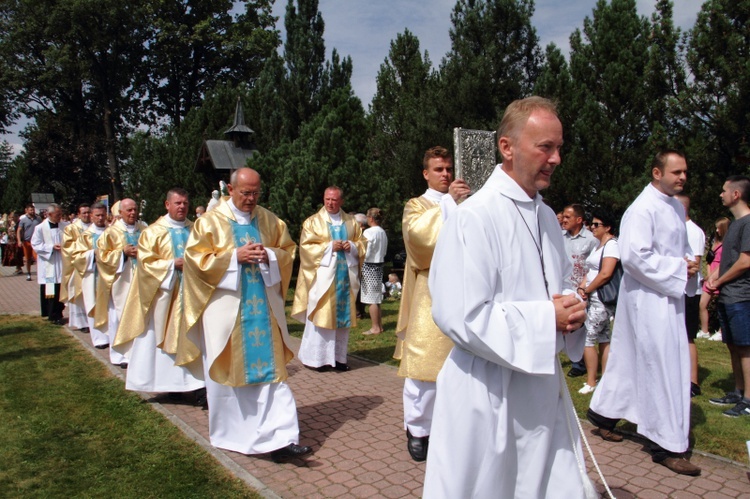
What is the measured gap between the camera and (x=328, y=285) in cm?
791

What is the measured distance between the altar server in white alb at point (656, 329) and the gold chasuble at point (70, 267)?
855cm

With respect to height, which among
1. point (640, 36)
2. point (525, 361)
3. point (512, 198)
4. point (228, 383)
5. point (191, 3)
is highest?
point (191, 3)

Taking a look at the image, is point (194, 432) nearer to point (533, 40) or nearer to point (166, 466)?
point (166, 466)

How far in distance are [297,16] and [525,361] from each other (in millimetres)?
15560

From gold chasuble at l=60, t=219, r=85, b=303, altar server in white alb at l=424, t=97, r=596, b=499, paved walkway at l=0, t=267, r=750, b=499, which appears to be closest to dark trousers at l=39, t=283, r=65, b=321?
gold chasuble at l=60, t=219, r=85, b=303

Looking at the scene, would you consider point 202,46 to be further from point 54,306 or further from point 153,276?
point 153,276

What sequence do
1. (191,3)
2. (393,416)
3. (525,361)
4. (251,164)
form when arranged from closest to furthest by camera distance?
(525,361) → (393,416) → (251,164) → (191,3)

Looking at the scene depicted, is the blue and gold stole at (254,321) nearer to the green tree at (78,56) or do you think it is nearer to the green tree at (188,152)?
the green tree at (188,152)

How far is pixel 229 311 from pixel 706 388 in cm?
520

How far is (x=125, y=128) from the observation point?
41531 mm

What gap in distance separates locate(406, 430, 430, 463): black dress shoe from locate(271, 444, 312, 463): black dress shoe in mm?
812

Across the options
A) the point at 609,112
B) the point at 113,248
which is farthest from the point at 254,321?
the point at 609,112

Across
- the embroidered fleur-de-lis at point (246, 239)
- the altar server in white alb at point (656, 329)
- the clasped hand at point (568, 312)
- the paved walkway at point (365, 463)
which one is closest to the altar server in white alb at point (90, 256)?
the paved walkway at point (365, 463)

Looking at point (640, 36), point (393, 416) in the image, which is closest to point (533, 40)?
point (640, 36)
